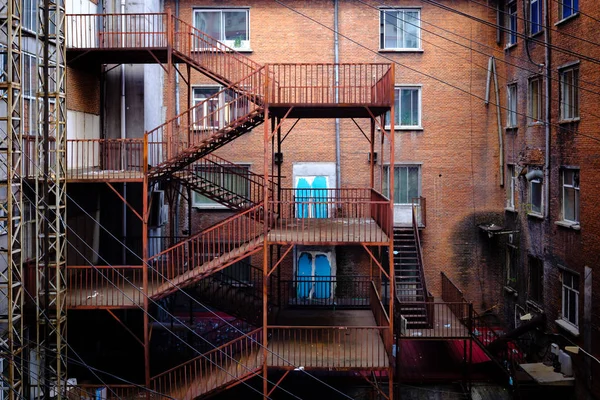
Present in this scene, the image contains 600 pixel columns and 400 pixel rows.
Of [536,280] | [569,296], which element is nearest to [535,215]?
[536,280]

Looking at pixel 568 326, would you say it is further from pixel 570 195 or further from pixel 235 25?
pixel 235 25

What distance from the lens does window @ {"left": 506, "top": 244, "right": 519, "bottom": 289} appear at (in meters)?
24.7

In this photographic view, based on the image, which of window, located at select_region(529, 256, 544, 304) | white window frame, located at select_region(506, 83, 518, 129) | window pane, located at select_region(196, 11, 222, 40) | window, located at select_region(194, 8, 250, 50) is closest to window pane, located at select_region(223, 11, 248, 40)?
window, located at select_region(194, 8, 250, 50)

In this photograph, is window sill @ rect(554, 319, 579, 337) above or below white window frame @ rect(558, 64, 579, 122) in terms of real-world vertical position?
below

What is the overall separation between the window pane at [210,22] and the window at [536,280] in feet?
45.4

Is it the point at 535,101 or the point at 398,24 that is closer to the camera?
the point at 535,101

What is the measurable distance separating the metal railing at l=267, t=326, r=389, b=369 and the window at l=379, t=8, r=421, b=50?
40.2ft

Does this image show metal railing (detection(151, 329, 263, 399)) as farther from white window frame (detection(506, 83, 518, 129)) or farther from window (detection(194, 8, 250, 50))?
white window frame (detection(506, 83, 518, 129))

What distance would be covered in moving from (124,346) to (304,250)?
7.50m

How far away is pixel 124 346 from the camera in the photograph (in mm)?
22078

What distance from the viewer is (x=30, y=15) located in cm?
1770

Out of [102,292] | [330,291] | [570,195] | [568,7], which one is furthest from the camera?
[330,291]

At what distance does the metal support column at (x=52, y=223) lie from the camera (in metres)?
15.6

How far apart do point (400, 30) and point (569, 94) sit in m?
7.99
